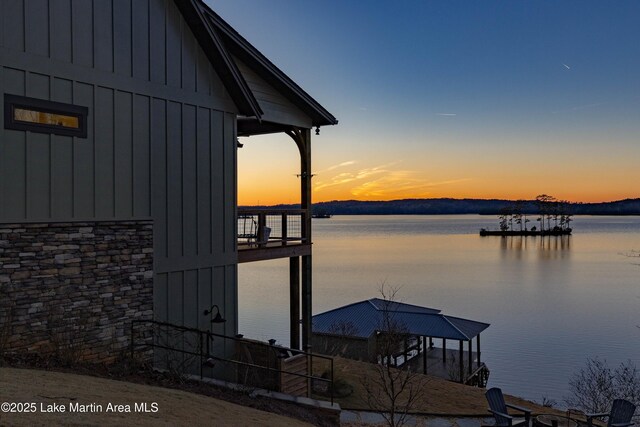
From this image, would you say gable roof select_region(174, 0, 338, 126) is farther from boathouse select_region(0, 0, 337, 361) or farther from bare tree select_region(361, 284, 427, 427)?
bare tree select_region(361, 284, 427, 427)

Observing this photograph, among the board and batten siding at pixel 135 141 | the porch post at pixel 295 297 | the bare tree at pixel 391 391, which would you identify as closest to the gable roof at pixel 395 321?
the bare tree at pixel 391 391

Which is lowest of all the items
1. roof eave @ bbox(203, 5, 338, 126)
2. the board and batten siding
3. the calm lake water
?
the calm lake water

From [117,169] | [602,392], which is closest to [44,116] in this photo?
[117,169]

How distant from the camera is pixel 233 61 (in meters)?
10.5

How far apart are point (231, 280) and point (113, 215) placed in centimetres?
305

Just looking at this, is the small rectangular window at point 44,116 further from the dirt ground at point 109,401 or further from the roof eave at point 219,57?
the dirt ground at point 109,401

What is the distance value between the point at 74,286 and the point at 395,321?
1640 cm

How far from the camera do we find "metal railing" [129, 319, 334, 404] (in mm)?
8961

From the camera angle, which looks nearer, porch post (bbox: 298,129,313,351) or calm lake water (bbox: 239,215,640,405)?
porch post (bbox: 298,129,313,351)

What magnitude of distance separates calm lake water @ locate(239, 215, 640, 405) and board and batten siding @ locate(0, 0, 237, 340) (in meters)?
A: 18.0

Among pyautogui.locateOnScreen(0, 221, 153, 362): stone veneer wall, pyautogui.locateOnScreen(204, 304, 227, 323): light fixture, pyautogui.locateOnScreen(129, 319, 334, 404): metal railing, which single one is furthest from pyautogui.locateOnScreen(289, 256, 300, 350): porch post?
pyautogui.locateOnScreen(0, 221, 153, 362): stone veneer wall

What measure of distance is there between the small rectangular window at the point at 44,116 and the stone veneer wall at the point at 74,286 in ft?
4.76

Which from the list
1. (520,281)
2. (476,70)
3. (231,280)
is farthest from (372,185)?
(231,280)

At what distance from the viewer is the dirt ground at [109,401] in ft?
16.4
